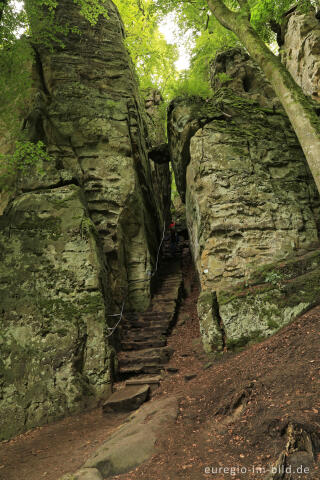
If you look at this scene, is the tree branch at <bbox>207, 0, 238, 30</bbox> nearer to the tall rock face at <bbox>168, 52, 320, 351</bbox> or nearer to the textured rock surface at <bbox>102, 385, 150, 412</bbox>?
the tall rock face at <bbox>168, 52, 320, 351</bbox>

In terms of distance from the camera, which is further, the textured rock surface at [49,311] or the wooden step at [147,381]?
the wooden step at [147,381]

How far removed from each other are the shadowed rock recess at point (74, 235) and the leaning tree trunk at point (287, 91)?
5.91 metres

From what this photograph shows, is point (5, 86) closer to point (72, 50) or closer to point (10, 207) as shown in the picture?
point (10, 207)

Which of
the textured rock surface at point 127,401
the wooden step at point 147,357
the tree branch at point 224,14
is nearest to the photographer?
the textured rock surface at point 127,401

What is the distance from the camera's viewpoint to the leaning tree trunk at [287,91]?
6.20m

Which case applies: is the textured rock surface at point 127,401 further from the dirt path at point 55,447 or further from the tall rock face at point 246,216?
the tall rock face at point 246,216

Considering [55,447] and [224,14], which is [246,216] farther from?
[55,447]

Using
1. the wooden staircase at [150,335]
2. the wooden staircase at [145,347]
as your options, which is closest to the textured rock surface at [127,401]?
the wooden staircase at [145,347]

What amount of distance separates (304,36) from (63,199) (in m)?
11.5

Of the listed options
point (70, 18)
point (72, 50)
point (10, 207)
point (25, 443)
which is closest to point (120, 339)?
point (25, 443)

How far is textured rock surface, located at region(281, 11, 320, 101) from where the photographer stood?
415 inches

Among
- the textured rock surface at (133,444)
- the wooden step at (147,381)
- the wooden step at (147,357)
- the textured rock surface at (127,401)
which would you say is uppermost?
the wooden step at (147,357)

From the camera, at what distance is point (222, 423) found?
3.97 m

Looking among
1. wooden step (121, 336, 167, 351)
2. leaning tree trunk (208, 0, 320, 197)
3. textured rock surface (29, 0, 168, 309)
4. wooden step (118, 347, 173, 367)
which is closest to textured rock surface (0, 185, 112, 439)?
wooden step (118, 347, 173, 367)
